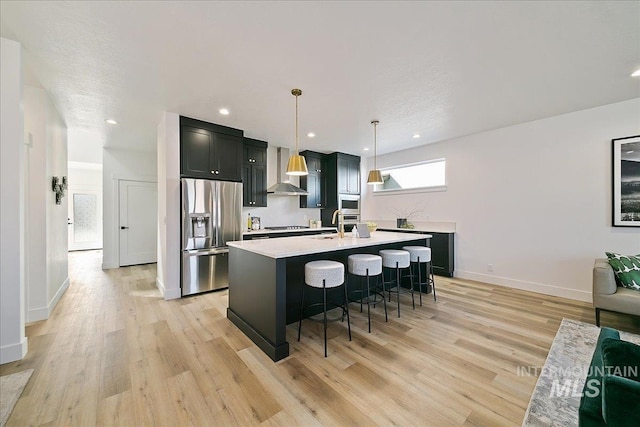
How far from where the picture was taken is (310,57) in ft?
7.62

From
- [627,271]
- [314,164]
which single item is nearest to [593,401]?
[627,271]

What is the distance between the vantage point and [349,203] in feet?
21.0

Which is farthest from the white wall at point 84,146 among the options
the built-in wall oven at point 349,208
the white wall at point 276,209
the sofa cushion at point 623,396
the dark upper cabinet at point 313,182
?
the sofa cushion at point 623,396

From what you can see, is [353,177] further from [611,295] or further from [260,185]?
[611,295]

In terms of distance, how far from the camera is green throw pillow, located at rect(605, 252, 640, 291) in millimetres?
2672

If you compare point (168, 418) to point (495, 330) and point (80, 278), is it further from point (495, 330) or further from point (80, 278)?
point (80, 278)

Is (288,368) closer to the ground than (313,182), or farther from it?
closer to the ground

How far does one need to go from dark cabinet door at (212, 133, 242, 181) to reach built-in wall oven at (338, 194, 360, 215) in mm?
2586

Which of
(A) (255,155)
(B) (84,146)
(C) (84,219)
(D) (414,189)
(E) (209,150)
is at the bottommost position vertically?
(C) (84,219)

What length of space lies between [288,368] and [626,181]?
4671mm

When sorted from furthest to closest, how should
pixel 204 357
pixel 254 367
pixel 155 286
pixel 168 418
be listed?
pixel 155 286 → pixel 204 357 → pixel 254 367 → pixel 168 418

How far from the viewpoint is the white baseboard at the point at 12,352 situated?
2.12 meters

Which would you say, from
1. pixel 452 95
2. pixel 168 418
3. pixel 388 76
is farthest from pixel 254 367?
pixel 452 95

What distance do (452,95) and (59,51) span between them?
401 centimetres
